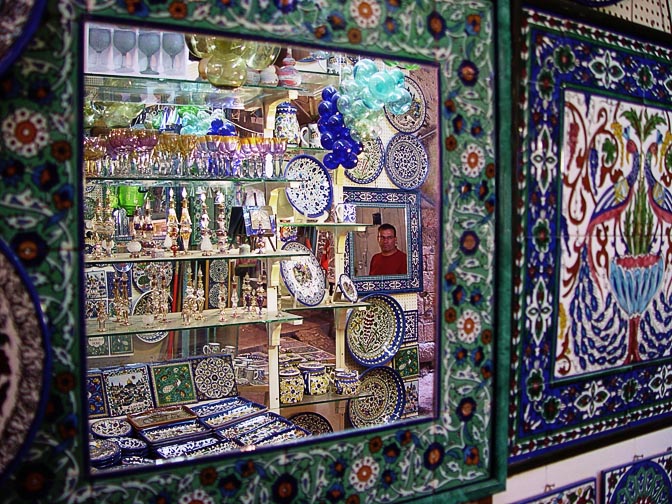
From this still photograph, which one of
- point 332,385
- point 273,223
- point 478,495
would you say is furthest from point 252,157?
point 478,495

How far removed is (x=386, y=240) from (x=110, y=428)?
6.79ft

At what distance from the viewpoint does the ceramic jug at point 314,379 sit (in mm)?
3061

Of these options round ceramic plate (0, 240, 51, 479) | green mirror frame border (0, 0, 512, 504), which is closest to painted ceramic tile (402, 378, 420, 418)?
green mirror frame border (0, 0, 512, 504)

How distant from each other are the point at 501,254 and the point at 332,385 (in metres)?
1.67

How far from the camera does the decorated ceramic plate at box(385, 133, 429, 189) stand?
3.93 meters

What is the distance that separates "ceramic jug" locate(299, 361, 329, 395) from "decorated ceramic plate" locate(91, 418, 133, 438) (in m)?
0.87

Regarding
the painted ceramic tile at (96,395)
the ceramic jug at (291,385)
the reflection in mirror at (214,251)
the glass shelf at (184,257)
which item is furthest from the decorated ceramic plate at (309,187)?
the painted ceramic tile at (96,395)

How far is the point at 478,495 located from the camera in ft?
5.28

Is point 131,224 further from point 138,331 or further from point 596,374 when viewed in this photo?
point 596,374

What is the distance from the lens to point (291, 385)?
3012mm

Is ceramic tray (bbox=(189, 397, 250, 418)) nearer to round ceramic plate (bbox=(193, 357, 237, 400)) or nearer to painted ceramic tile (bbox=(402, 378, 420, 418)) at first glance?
round ceramic plate (bbox=(193, 357, 237, 400))

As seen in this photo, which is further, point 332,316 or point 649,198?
point 332,316

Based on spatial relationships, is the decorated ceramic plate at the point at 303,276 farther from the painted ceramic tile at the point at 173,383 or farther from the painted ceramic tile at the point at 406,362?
the painted ceramic tile at the point at 406,362

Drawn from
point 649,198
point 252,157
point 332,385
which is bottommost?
point 332,385
